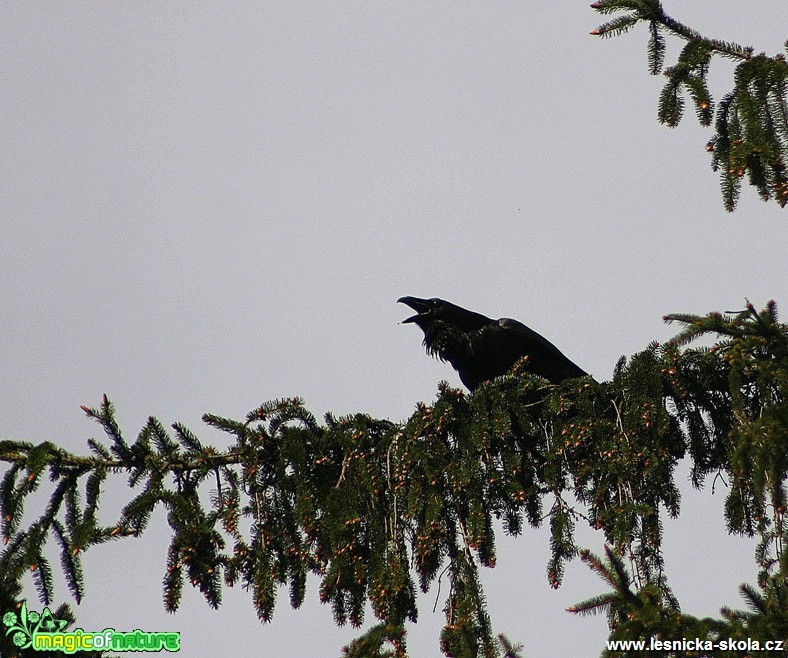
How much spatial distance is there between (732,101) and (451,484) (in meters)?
2.07

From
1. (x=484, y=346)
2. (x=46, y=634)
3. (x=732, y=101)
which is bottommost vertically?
(x=46, y=634)

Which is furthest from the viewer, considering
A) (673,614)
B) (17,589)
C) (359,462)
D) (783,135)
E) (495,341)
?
(495,341)

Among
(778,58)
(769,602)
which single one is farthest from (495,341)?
(769,602)

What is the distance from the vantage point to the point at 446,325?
333 inches

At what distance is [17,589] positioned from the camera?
426 centimetres

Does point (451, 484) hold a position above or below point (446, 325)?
below

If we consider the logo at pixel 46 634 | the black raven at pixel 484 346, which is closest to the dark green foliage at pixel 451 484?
the logo at pixel 46 634

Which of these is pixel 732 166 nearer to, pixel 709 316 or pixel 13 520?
pixel 709 316

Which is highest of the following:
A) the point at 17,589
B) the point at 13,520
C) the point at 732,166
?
the point at 732,166

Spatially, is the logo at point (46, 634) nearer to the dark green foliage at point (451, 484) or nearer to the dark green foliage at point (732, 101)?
the dark green foliage at point (451, 484)

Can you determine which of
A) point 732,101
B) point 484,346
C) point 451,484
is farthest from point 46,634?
point 484,346

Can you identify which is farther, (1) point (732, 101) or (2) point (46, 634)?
(1) point (732, 101)

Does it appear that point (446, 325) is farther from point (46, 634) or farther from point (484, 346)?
point (46, 634)

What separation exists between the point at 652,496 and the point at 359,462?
1.30 metres
